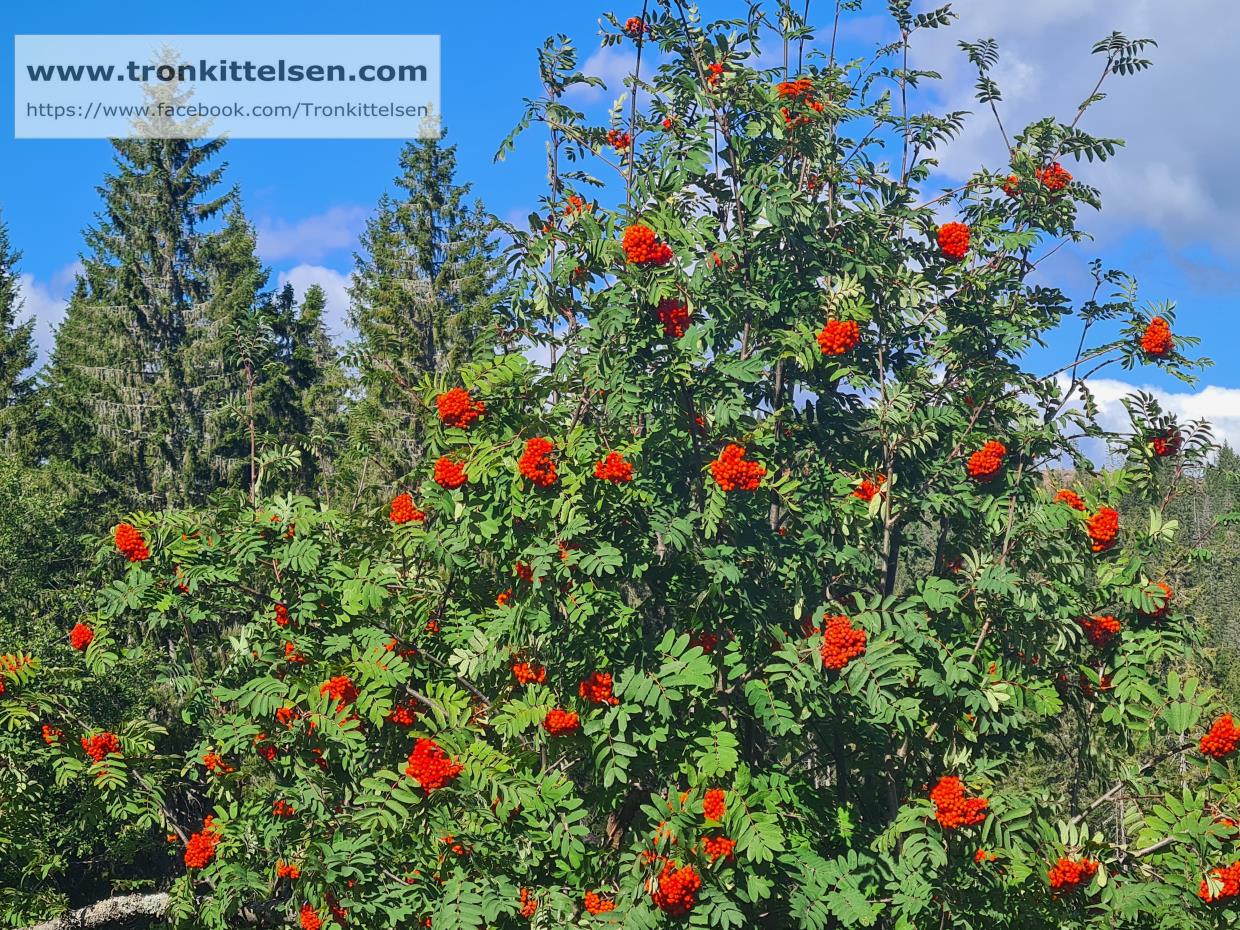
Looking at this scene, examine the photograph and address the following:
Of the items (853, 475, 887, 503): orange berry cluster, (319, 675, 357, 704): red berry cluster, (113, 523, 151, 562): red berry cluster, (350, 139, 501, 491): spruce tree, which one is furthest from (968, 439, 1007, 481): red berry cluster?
(350, 139, 501, 491): spruce tree

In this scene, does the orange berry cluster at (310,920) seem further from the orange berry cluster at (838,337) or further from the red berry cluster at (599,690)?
the orange berry cluster at (838,337)

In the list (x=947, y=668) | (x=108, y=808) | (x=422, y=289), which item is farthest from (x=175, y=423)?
(x=947, y=668)

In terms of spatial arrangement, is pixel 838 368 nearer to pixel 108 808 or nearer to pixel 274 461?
pixel 274 461

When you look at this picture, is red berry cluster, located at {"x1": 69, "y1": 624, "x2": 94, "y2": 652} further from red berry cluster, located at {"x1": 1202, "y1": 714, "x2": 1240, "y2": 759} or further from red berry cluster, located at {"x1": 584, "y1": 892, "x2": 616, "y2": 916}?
red berry cluster, located at {"x1": 1202, "y1": 714, "x2": 1240, "y2": 759}

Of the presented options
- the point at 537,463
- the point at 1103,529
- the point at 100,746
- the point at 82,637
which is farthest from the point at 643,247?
the point at 100,746

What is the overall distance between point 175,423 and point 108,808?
59.7 ft

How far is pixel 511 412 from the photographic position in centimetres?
652

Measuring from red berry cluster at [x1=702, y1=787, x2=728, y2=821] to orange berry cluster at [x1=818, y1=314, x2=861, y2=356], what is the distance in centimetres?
249

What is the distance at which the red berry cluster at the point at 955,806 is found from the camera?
18.8ft

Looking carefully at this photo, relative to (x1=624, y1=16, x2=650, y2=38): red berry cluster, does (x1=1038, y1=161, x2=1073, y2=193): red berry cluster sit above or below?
below

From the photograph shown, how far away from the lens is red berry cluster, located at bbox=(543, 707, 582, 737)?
5938 mm

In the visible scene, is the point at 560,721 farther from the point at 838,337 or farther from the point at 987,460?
the point at 987,460

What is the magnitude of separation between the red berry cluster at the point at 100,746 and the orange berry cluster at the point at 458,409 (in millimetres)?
3947

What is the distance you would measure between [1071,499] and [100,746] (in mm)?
6948
